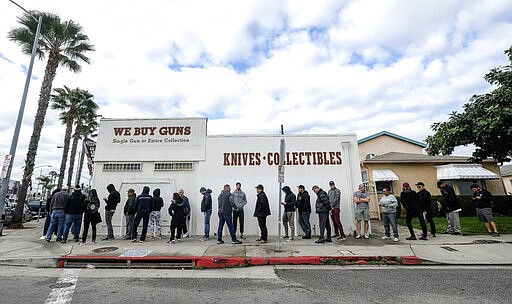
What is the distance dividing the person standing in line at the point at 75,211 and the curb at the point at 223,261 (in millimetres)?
2678

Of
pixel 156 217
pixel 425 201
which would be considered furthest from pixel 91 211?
pixel 425 201

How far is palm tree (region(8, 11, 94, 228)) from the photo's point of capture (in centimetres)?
1469

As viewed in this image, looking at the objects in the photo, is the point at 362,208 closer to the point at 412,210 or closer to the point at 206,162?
the point at 412,210

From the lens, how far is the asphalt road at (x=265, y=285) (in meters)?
4.23

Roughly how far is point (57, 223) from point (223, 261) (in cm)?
676

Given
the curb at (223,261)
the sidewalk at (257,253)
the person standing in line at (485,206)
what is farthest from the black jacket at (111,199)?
the person standing in line at (485,206)

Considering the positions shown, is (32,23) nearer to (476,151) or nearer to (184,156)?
(184,156)

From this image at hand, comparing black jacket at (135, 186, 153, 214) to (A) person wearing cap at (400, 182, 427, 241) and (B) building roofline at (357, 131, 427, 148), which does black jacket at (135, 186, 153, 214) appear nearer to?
(A) person wearing cap at (400, 182, 427, 241)

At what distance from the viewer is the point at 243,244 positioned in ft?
27.8

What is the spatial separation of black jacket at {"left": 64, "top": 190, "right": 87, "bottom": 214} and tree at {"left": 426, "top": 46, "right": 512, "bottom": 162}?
14.8m

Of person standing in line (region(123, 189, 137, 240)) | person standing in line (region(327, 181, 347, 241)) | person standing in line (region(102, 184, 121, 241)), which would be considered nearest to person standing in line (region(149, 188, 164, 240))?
person standing in line (region(123, 189, 137, 240))

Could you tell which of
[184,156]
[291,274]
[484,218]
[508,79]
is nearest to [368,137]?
[508,79]

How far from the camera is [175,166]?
1088cm

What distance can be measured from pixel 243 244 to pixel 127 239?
4.35m
